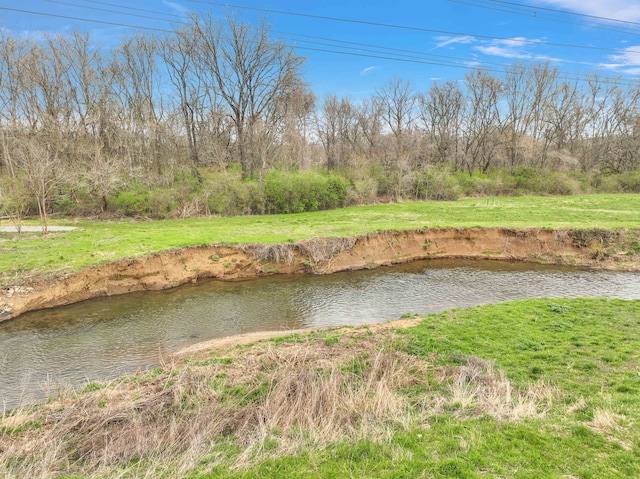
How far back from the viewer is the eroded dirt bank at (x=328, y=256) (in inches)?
500

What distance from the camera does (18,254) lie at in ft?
46.1

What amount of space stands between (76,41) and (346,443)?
36.6 metres

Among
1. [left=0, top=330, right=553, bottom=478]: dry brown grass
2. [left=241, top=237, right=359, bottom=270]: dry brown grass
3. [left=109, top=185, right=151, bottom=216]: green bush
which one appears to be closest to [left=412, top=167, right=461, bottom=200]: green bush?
[left=241, top=237, right=359, bottom=270]: dry brown grass

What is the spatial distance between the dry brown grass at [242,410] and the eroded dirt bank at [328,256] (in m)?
7.56

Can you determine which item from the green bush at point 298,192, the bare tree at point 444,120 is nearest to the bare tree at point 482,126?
the bare tree at point 444,120

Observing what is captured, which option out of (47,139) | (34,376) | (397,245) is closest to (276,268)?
(397,245)

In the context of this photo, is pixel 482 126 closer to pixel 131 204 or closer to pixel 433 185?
pixel 433 185

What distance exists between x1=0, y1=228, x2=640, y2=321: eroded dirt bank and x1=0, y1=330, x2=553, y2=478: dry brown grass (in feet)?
24.8

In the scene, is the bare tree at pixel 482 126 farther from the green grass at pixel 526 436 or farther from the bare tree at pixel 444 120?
the green grass at pixel 526 436

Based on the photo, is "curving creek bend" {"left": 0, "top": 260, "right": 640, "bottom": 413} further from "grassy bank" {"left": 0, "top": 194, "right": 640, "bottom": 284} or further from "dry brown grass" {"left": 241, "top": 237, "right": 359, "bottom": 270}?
"grassy bank" {"left": 0, "top": 194, "right": 640, "bottom": 284}

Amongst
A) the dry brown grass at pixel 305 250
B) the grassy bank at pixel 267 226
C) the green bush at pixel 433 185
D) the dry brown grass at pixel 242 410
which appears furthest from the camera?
the green bush at pixel 433 185

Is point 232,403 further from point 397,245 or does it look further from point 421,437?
point 397,245

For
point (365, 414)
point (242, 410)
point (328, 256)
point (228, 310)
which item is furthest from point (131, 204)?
point (365, 414)

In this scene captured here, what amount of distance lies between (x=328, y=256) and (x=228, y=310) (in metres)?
6.14
